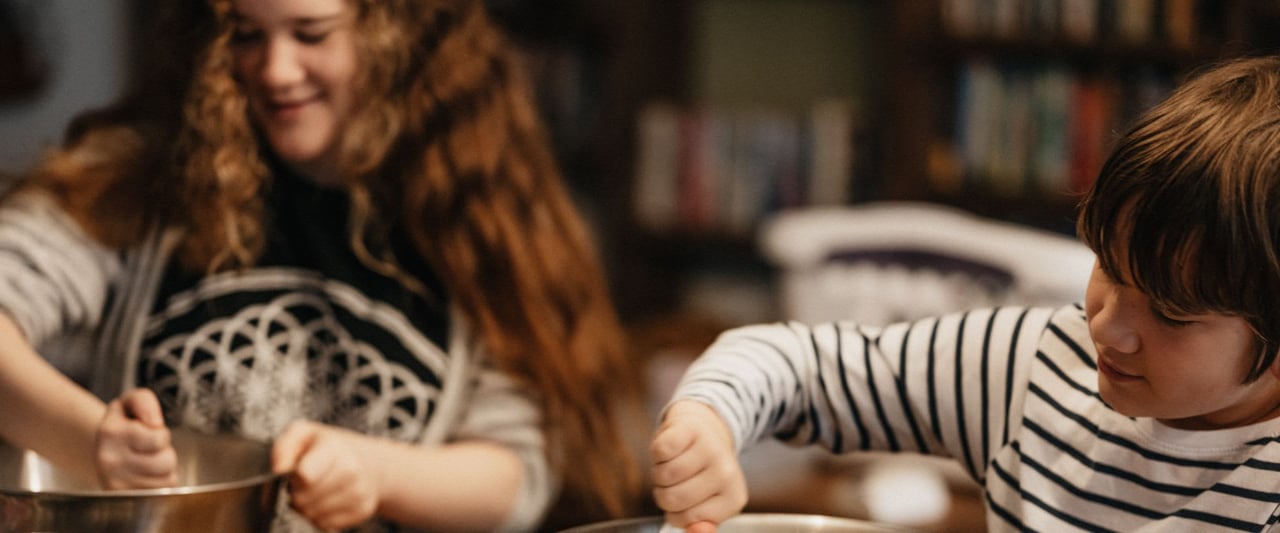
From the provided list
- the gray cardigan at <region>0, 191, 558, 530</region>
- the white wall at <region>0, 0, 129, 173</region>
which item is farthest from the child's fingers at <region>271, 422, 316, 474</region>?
the white wall at <region>0, 0, 129, 173</region>

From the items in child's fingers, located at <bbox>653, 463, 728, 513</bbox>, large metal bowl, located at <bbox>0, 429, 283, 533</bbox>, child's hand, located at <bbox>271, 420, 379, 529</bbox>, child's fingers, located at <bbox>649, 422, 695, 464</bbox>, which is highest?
large metal bowl, located at <bbox>0, 429, 283, 533</bbox>

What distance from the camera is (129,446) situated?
0.63 meters

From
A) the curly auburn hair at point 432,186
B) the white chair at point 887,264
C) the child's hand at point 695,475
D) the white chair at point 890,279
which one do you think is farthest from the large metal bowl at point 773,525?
the white chair at point 887,264

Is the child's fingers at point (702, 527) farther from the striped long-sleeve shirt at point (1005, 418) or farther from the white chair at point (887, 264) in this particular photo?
the white chair at point (887, 264)

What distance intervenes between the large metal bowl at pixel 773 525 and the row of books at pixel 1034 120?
165cm

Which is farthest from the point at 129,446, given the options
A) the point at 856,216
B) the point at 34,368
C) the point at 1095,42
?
the point at 1095,42

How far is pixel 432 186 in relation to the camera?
86cm

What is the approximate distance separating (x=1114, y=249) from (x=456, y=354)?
48cm

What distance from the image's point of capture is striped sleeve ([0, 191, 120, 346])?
74 centimetres

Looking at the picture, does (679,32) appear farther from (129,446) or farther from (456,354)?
(129,446)

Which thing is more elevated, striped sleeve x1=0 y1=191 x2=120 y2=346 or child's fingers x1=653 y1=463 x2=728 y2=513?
striped sleeve x1=0 y1=191 x2=120 y2=346

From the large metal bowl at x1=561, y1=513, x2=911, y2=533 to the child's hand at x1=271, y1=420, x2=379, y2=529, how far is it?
0.15 m

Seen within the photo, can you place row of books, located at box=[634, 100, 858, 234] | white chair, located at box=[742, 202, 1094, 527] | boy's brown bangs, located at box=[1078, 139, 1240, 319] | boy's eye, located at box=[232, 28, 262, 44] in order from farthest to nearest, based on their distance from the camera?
row of books, located at box=[634, 100, 858, 234], white chair, located at box=[742, 202, 1094, 527], boy's eye, located at box=[232, 28, 262, 44], boy's brown bangs, located at box=[1078, 139, 1240, 319]

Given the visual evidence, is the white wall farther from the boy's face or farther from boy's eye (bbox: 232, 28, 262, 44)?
the boy's face
